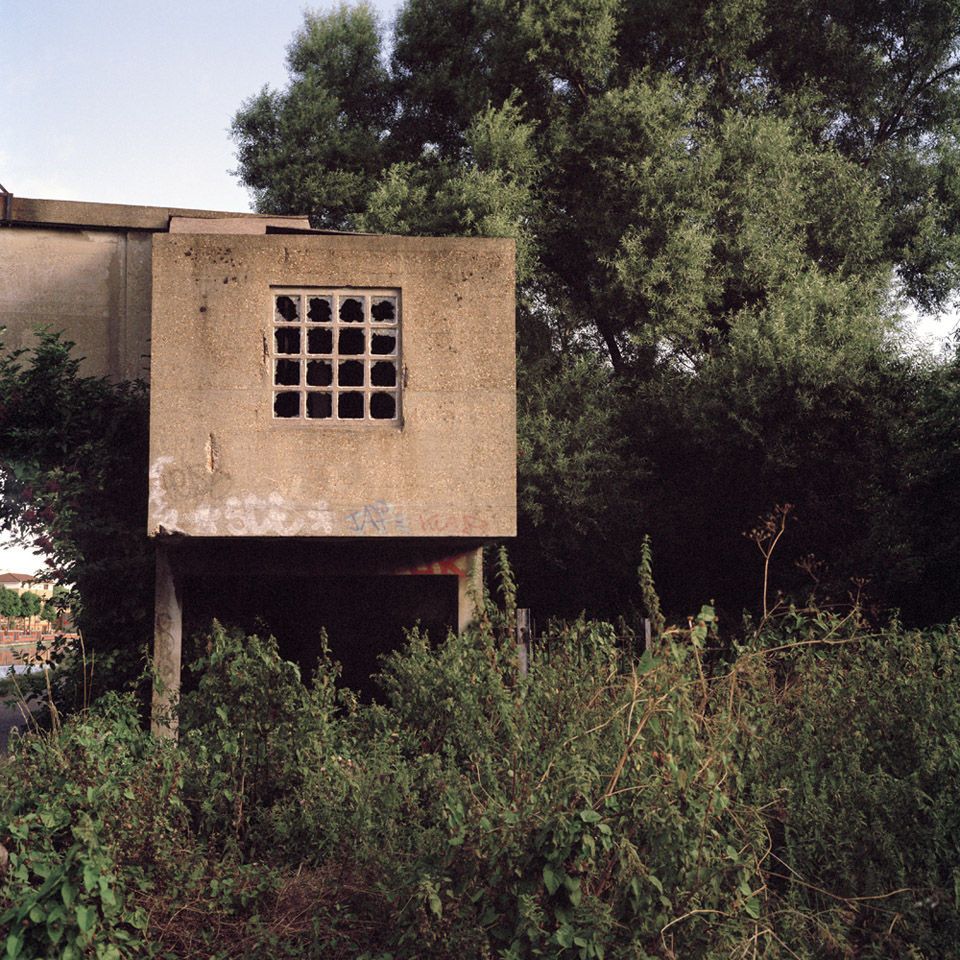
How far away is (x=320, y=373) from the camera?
11.8m

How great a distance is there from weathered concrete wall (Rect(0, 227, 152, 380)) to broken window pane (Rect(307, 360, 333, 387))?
2.82 m

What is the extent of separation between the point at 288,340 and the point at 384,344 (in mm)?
944

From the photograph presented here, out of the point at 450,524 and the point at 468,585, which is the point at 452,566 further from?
the point at 450,524

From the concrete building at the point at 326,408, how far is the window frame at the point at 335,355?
0.7 inches

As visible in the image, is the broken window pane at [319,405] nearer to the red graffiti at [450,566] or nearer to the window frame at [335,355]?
the window frame at [335,355]

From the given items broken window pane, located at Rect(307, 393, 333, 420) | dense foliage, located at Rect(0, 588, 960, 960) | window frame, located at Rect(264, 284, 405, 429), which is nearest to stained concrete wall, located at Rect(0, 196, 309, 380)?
window frame, located at Rect(264, 284, 405, 429)

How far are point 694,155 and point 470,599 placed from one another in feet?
41.5

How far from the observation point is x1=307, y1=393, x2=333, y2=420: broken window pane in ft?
37.4

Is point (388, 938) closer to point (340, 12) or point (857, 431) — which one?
point (857, 431)

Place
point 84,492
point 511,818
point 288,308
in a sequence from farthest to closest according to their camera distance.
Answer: point 84,492, point 288,308, point 511,818

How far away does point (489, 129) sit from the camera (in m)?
20.7

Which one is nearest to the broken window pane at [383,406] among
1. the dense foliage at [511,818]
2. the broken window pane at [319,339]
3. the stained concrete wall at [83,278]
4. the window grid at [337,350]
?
the window grid at [337,350]

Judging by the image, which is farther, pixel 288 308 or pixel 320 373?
pixel 320 373

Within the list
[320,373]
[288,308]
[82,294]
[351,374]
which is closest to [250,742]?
[351,374]
